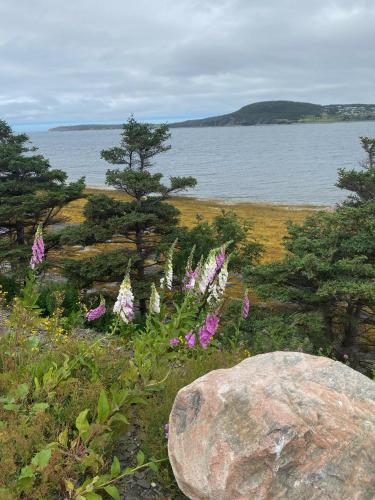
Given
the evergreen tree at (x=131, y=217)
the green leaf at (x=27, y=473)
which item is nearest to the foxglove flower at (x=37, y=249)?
the green leaf at (x=27, y=473)

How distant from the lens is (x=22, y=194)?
20.1 metres

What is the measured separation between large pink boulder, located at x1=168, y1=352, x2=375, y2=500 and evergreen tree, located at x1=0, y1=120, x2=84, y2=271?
50.5ft

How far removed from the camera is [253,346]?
10570 mm

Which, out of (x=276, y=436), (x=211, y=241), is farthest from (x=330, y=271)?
(x=276, y=436)

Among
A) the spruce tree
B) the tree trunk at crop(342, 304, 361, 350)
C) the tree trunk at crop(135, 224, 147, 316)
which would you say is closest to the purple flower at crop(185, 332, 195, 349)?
the spruce tree

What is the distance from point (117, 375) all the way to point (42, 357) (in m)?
1.13

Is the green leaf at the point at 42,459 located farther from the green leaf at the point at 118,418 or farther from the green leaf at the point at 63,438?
the green leaf at the point at 118,418

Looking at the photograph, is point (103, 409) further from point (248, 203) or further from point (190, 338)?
point (248, 203)

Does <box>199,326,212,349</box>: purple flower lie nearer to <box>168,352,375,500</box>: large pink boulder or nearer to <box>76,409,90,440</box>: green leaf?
<box>168,352,375,500</box>: large pink boulder

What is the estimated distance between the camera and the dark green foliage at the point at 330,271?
11805mm

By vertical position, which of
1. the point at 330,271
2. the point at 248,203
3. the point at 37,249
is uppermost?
the point at 37,249

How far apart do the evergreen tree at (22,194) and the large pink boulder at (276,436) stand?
15392 millimetres

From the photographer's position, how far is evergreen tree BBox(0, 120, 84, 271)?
741 inches

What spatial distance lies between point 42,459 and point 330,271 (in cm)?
962
